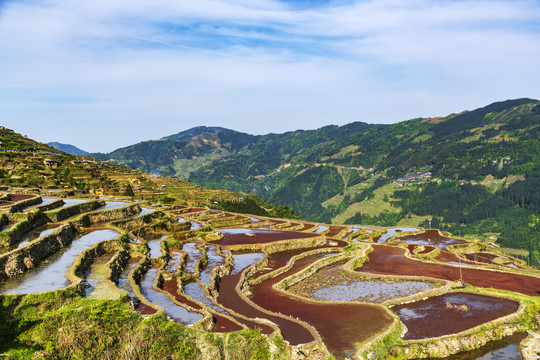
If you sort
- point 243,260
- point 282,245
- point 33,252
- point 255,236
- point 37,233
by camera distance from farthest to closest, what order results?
point 255,236 → point 282,245 → point 243,260 → point 37,233 → point 33,252

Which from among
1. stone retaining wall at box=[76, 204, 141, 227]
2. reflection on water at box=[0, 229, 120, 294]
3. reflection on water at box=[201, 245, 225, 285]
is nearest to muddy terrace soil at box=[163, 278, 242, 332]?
reflection on water at box=[201, 245, 225, 285]

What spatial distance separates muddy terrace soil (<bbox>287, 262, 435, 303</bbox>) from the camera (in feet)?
120

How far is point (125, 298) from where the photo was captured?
80.8 feet

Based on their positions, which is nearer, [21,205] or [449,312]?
[449,312]

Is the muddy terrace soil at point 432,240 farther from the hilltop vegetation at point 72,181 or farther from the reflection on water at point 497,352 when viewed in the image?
the reflection on water at point 497,352

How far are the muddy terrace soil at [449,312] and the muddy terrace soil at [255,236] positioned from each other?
28.2 m

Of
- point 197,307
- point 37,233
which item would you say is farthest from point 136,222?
point 197,307

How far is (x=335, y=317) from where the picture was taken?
96.4ft

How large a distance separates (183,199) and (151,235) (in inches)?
1959

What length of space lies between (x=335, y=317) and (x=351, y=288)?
11.3m

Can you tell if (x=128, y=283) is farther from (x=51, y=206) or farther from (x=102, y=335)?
(x=51, y=206)

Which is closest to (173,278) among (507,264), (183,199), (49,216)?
(49,216)

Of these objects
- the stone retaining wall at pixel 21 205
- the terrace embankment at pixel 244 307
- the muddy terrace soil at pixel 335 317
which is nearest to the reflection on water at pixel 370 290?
the muddy terrace soil at pixel 335 317

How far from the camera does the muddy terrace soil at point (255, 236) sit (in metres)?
58.4
